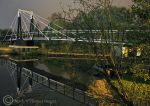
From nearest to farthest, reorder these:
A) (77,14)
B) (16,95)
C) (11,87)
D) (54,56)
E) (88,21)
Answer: (88,21) < (77,14) < (16,95) < (11,87) < (54,56)

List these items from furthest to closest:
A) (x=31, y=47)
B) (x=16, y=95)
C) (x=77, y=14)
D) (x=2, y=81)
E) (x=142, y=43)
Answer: (x=31, y=47), (x=2, y=81), (x=16, y=95), (x=142, y=43), (x=77, y=14)

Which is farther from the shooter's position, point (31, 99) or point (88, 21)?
point (31, 99)

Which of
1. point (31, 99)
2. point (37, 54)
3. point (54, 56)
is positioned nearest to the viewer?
point (31, 99)

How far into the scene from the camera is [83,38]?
7023mm

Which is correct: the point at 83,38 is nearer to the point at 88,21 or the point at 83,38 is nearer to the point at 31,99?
the point at 88,21

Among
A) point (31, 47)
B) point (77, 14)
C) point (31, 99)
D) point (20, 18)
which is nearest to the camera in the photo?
point (77, 14)

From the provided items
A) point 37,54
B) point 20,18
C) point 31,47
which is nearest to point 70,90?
point 37,54

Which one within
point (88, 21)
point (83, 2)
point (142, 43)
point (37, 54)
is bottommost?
point (37, 54)

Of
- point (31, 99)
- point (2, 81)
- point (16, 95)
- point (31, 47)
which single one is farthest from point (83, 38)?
point (31, 47)

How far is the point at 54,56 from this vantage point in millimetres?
59906

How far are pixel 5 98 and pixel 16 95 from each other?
1589 mm

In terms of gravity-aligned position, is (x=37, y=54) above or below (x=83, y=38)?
below

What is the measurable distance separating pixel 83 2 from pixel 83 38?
85 cm

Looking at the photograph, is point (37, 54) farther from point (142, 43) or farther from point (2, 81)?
point (142, 43)
